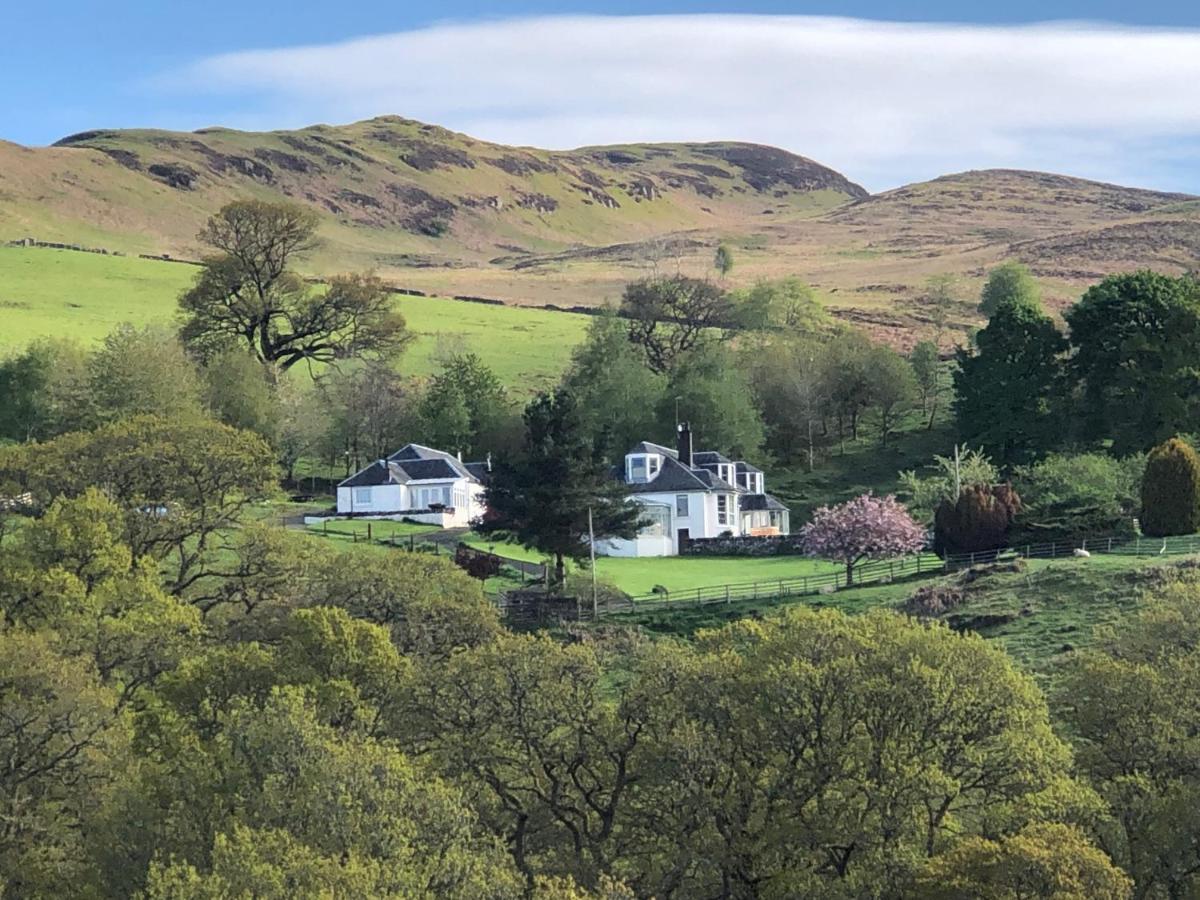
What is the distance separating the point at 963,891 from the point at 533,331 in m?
114

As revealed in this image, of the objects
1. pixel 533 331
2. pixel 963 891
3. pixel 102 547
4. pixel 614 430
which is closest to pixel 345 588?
pixel 102 547

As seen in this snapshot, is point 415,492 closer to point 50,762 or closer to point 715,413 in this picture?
point 715,413

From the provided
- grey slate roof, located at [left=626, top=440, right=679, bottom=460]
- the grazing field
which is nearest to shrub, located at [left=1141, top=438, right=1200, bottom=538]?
the grazing field

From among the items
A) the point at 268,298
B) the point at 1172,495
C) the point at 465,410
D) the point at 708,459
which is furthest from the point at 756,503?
the point at 268,298

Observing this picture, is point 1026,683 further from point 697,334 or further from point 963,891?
point 697,334

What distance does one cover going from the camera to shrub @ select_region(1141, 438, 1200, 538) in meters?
58.0

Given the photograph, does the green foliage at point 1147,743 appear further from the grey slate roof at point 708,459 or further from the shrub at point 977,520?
the grey slate roof at point 708,459

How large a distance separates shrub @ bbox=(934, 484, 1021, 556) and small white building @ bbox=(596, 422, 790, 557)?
60.4ft

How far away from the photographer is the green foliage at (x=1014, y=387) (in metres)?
82.4

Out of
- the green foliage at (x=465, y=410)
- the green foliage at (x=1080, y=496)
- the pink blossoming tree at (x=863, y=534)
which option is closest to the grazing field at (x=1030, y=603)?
the pink blossoming tree at (x=863, y=534)

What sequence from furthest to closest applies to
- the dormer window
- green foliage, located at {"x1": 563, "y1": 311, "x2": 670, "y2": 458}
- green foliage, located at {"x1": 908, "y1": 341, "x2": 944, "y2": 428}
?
green foliage, located at {"x1": 908, "y1": 341, "x2": 944, "y2": 428}, green foliage, located at {"x1": 563, "y1": 311, "x2": 670, "y2": 458}, the dormer window

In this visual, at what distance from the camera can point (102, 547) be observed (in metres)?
45.8

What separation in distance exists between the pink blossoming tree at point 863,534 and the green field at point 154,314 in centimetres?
5020

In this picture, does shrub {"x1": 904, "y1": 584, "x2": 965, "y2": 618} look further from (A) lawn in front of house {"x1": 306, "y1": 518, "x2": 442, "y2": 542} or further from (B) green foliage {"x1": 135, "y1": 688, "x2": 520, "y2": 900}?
(A) lawn in front of house {"x1": 306, "y1": 518, "x2": 442, "y2": 542}
